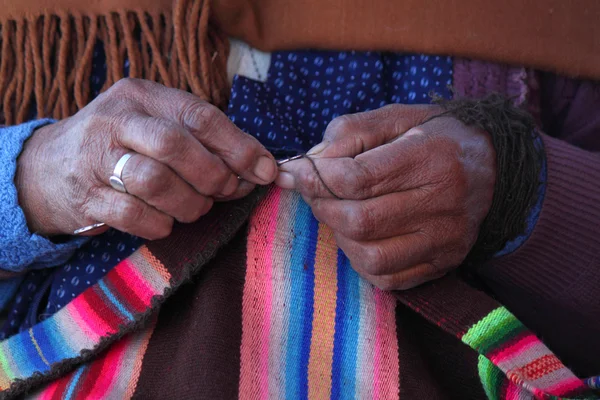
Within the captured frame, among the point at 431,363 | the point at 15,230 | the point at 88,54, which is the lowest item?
the point at 431,363

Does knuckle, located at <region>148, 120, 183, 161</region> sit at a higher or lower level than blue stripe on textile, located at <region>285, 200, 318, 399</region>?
higher

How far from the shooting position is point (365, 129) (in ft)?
2.90

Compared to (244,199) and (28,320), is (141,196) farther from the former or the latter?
(28,320)

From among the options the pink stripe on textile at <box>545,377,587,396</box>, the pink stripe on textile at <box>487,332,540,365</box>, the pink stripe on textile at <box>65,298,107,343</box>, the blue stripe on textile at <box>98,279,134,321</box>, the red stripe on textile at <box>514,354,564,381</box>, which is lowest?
the pink stripe on textile at <box>545,377,587,396</box>

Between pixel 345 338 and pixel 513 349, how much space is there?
9.9 inches

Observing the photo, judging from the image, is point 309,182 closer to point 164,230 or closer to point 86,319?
point 164,230

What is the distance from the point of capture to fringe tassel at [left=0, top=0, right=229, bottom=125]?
106 cm

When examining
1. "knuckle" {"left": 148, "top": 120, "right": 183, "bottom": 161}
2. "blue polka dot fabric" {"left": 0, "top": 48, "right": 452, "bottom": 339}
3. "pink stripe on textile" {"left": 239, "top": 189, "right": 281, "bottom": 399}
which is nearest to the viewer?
"knuckle" {"left": 148, "top": 120, "right": 183, "bottom": 161}

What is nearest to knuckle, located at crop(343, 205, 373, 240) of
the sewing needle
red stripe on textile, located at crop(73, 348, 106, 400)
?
the sewing needle

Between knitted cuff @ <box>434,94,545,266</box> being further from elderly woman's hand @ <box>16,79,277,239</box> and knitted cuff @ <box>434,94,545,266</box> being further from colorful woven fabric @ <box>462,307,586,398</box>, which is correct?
elderly woman's hand @ <box>16,79,277,239</box>

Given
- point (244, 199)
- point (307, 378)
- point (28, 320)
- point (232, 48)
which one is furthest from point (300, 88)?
point (28, 320)

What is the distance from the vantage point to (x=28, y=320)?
3.30 ft

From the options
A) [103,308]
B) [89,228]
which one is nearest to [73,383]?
[103,308]

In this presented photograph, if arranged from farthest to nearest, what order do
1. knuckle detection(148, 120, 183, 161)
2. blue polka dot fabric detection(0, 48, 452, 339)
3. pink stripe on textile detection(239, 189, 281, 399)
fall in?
blue polka dot fabric detection(0, 48, 452, 339) < pink stripe on textile detection(239, 189, 281, 399) < knuckle detection(148, 120, 183, 161)
